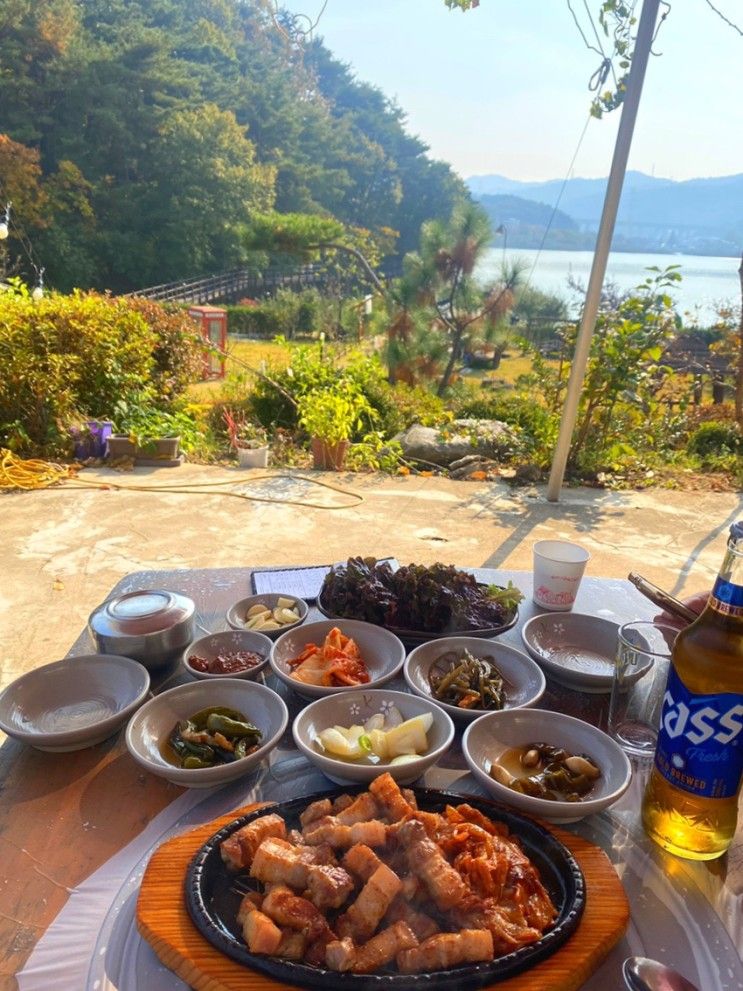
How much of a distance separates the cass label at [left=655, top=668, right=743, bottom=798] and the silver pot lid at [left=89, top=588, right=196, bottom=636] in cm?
101

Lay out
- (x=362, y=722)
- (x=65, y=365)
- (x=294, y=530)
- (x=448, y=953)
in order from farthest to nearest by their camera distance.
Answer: (x=65, y=365) → (x=294, y=530) → (x=362, y=722) → (x=448, y=953)

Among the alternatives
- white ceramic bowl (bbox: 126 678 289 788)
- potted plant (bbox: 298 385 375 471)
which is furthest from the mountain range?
white ceramic bowl (bbox: 126 678 289 788)

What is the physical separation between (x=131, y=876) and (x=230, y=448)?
5.50 metres

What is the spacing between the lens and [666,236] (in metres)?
10.3

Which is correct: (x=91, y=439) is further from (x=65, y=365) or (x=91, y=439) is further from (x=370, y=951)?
(x=370, y=951)

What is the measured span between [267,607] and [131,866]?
30.6 inches

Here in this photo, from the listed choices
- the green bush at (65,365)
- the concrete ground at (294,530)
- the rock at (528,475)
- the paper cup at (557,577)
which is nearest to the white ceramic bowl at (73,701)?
the paper cup at (557,577)

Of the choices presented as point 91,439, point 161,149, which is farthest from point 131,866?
point 161,149

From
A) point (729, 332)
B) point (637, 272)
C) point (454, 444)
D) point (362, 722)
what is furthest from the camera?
point (729, 332)

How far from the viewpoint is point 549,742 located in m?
1.23

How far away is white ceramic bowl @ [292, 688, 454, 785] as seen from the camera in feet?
3.57

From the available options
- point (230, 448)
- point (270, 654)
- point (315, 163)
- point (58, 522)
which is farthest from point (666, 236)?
point (315, 163)

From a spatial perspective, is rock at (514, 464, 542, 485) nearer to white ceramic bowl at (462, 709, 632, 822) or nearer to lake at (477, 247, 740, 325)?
lake at (477, 247, 740, 325)

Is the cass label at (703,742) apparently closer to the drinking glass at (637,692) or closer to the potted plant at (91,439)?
the drinking glass at (637,692)
